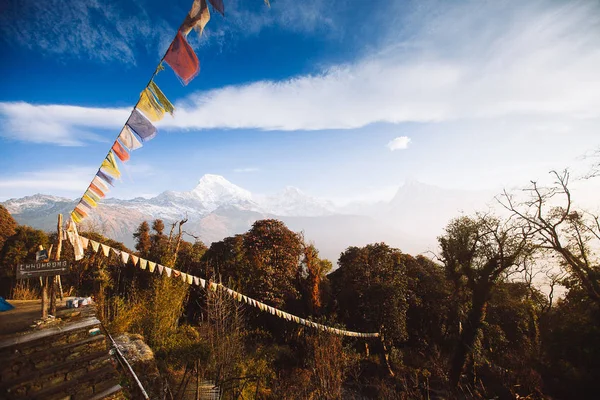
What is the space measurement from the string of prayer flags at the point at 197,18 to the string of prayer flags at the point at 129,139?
271cm

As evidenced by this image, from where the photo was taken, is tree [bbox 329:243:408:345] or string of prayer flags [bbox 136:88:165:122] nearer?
string of prayer flags [bbox 136:88:165:122]

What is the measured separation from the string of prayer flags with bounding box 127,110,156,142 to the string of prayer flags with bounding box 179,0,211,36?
2161mm

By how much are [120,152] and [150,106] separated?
67.3 inches

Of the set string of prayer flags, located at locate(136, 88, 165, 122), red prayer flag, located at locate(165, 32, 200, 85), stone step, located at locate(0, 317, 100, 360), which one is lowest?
stone step, located at locate(0, 317, 100, 360)

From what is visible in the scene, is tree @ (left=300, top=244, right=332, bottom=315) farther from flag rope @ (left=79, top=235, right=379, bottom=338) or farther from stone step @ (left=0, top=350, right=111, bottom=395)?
stone step @ (left=0, top=350, right=111, bottom=395)

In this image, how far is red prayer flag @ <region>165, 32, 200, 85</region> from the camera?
181 inches

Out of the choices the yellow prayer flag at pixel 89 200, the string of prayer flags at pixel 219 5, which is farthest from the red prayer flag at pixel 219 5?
the yellow prayer flag at pixel 89 200

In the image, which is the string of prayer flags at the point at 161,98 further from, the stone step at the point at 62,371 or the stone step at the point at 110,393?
the stone step at the point at 110,393

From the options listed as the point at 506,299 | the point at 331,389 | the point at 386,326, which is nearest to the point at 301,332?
the point at 386,326

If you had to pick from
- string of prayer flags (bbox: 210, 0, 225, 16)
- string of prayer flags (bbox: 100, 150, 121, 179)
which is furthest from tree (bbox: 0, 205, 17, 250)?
string of prayer flags (bbox: 210, 0, 225, 16)

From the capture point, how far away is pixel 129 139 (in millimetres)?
5906

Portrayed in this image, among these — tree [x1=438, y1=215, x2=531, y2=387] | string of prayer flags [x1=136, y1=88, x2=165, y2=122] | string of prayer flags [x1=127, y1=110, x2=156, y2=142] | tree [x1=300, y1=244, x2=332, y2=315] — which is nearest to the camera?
string of prayer flags [x1=136, y1=88, x2=165, y2=122]

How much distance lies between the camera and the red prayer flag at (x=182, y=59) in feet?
15.1

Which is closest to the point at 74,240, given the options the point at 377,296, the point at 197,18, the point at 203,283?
the point at 203,283
